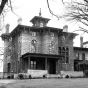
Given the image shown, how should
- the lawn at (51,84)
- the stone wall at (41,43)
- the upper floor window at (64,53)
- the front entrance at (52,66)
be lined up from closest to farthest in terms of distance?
the lawn at (51,84) → the stone wall at (41,43) → the front entrance at (52,66) → the upper floor window at (64,53)

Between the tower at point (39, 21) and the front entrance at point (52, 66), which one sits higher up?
the tower at point (39, 21)

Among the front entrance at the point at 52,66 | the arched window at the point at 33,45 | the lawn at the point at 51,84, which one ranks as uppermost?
the arched window at the point at 33,45

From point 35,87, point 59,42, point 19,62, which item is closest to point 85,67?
point 59,42

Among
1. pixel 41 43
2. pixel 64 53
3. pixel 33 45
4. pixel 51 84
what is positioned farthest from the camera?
pixel 64 53

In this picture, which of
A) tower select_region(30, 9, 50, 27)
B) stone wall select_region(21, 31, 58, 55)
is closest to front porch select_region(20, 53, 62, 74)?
stone wall select_region(21, 31, 58, 55)

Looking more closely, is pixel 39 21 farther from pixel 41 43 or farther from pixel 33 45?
pixel 33 45

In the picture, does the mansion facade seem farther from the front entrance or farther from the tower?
the tower

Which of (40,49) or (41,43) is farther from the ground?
(41,43)

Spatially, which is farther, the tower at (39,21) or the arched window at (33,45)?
the tower at (39,21)

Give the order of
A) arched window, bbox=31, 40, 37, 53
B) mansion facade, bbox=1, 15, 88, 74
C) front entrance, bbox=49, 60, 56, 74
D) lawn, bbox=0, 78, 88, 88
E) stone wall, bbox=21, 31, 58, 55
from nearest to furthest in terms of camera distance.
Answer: lawn, bbox=0, 78, 88, 88
mansion facade, bbox=1, 15, 88, 74
stone wall, bbox=21, 31, 58, 55
arched window, bbox=31, 40, 37, 53
front entrance, bbox=49, 60, 56, 74

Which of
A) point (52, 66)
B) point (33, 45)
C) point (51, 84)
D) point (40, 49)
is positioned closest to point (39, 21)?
point (33, 45)

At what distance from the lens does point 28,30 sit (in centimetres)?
3512

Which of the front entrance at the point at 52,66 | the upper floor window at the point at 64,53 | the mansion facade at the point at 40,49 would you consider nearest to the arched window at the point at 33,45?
the mansion facade at the point at 40,49

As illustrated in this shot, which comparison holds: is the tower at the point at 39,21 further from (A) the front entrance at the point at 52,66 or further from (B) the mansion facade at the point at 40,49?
(A) the front entrance at the point at 52,66
